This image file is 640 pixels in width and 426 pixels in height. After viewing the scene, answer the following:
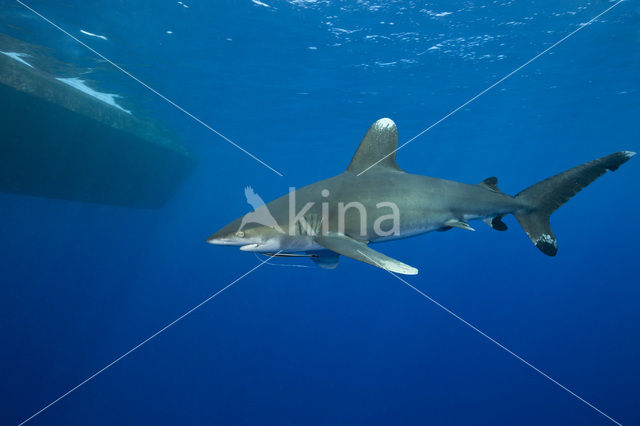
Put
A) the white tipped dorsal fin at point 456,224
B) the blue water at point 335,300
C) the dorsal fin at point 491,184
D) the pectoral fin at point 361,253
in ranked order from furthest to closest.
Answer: the blue water at point 335,300
the dorsal fin at point 491,184
the white tipped dorsal fin at point 456,224
the pectoral fin at point 361,253

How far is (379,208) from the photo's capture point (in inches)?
162

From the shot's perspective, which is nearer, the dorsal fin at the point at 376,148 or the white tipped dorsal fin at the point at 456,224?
the white tipped dorsal fin at the point at 456,224

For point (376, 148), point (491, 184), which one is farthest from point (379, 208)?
point (491, 184)

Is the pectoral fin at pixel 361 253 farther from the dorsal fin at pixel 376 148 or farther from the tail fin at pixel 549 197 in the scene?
the tail fin at pixel 549 197

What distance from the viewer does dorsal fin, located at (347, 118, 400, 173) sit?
474 cm

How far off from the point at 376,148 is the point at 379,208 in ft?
3.74

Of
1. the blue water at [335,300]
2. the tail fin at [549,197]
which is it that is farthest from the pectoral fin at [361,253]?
the blue water at [335,300]

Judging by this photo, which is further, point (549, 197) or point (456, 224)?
point (549, 197)

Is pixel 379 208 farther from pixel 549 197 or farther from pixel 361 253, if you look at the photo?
pixel 549 197

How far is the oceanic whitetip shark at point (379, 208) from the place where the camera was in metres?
3.75

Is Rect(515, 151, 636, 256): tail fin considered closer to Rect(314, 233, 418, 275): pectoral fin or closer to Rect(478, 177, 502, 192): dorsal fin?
Rect(478, 177, 502, 192): dorsal fin

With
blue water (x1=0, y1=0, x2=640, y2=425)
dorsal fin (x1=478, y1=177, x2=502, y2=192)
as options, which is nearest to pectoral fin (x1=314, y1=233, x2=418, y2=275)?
dorsal fin (x1=478, y1=177, x2=502, y2=192)

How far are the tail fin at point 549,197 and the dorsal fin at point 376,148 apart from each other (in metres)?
2.13

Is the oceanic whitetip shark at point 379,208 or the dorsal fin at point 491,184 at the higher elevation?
the dorsal fin at point 491,184
